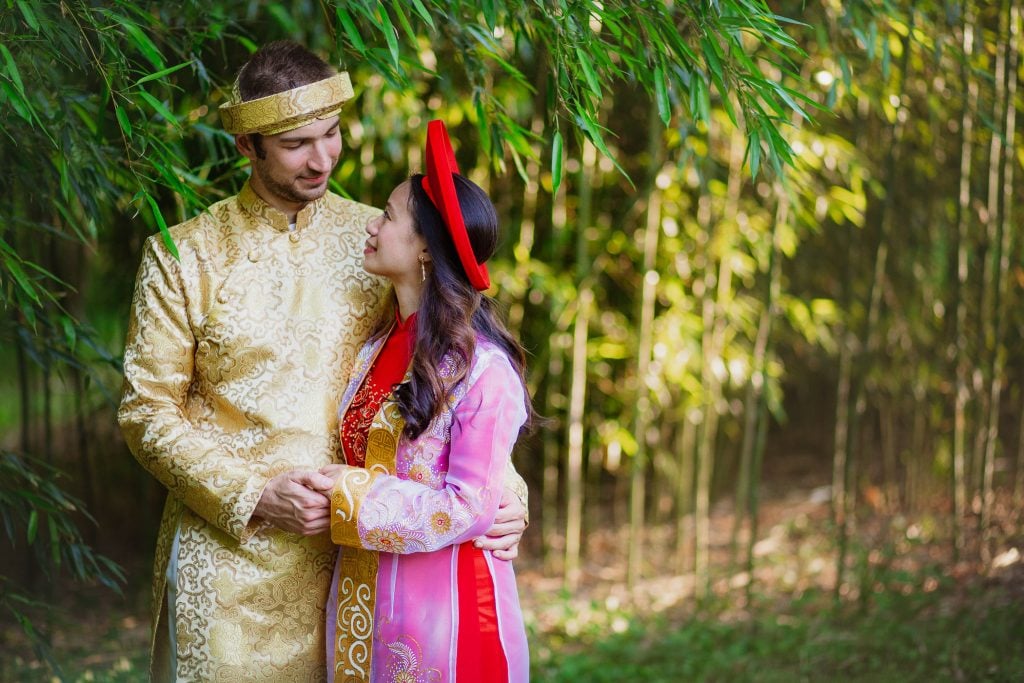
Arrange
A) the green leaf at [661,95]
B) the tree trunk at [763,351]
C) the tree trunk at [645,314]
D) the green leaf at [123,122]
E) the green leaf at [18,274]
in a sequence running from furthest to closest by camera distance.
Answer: the tree trunk at [645,314]
the tree trunk at [763,351]
the green leaf at [661,95]
the green leaf at [18,274]
the green leaf at [123,122]

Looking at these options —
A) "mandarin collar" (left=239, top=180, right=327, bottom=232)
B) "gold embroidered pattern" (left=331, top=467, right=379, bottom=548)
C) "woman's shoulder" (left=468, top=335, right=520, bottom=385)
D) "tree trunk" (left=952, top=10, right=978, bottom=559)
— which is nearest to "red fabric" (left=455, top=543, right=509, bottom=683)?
"gold embroidered pattern" (left=331, top=467, right=379, bottom=548)

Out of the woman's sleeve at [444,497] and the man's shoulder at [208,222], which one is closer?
the woman's sleeve at [444,497]

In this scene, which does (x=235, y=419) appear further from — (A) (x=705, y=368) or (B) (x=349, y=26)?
Answer: (A) (x=705, y=368)

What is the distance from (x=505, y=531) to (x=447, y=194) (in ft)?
1.97

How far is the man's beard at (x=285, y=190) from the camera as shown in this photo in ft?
6.03

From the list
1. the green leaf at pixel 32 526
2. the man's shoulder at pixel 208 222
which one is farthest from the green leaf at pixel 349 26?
the green leaf at pixel 32 526

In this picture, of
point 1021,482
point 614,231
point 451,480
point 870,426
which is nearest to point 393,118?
point 614,231

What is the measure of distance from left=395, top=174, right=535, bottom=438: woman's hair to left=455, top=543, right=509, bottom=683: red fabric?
0.86 feet

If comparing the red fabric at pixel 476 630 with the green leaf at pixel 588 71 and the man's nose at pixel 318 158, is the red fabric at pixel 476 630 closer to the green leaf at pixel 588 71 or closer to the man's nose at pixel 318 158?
the man's nose at pixel 318 158

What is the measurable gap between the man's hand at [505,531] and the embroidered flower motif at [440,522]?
130 mm

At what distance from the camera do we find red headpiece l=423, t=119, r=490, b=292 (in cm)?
166

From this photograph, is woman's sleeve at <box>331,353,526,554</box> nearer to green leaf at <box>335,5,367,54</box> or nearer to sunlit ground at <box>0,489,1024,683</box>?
green leaf at <box>335,5,367,54</box>

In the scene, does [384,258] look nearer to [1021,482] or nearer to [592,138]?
[592,138]

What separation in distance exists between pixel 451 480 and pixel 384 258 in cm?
40
